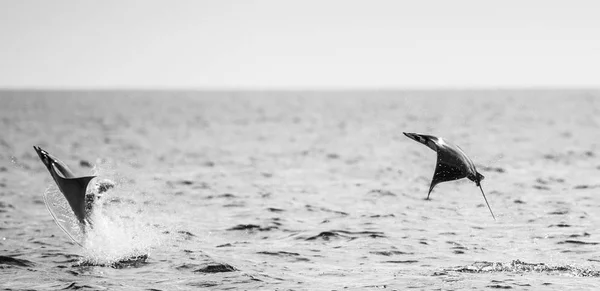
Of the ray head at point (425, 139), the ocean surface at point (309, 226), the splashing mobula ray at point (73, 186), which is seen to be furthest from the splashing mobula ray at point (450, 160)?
the splashing mobula ray at point (73, 186)

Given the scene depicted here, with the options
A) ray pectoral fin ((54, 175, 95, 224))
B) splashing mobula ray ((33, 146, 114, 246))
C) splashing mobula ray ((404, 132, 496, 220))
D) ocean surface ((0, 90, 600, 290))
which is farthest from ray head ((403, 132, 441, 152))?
ray pectoral fin ((54, 175, 95, 224))

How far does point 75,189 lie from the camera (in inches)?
568

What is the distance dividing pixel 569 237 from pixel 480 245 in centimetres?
197

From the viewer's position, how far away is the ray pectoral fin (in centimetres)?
1420

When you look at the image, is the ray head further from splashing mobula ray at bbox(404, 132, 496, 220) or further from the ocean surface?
the ocean surface

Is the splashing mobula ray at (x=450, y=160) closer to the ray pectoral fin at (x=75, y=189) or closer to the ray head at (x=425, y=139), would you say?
the ray head at (x=425, y=139)

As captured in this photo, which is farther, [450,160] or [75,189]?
[75,189]

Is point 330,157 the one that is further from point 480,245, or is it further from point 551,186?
point 480,245

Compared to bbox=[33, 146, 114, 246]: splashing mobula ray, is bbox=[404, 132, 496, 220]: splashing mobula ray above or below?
above

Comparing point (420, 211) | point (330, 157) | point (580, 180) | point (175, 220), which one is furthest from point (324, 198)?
point (330, 157)

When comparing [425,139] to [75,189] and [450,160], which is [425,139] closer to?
[450,160]

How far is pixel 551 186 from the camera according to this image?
81.8 feet

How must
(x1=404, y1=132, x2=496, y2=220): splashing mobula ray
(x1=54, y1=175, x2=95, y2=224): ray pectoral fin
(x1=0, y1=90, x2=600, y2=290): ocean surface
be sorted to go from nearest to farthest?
1. (x1=404, y1=132, x2=496, y2=220): splashing mobula ray
2. (x1=0, y1=90, x2=600, y2=290): ocean surface
3. (x1=54, y1=175, x2=95, y2=224): ray pectoral fin

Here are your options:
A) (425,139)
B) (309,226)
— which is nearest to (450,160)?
(425,139)
